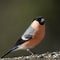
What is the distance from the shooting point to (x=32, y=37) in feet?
9.71

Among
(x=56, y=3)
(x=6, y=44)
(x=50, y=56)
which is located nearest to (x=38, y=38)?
(x=50, y=56)

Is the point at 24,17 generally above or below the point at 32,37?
above

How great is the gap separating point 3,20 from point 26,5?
35 cm

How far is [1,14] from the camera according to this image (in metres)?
5.98

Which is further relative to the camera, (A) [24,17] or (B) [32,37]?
(A) [24,17]

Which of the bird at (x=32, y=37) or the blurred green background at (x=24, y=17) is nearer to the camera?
the bird at (x=32, y=37)

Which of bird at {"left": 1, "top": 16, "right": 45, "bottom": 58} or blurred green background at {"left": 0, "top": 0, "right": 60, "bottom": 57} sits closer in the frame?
bird at {"left": 1, "top": 16, "right": 45, "bottom": 58}

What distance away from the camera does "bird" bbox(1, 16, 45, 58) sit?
9.45 ft

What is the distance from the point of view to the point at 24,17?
5.89 meters

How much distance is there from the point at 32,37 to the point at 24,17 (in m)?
2.94

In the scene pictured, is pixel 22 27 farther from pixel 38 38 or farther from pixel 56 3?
pixel 38 38

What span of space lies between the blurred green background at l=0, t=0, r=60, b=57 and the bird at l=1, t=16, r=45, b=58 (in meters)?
2.40

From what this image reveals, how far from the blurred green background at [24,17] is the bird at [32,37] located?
2.40 meters

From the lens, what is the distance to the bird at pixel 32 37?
288 centimetres
